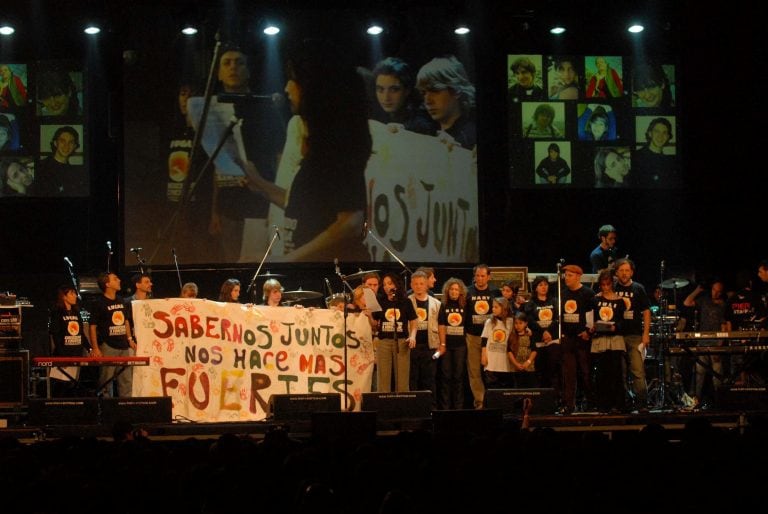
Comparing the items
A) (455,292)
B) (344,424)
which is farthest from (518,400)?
(344,424)

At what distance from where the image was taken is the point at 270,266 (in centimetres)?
1867

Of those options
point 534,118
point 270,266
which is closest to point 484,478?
point 270,266

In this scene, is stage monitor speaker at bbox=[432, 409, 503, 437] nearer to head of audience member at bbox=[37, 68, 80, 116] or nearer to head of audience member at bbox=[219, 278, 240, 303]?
head of audience member at bbox=[219, 278, 240, 303]

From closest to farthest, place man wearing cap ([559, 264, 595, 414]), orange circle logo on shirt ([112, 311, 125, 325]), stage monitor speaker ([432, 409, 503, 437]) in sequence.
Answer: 1. stage monitor speaker ([432, 409, 503, 437])
2. man wearing cap ([559, 264, 595, 414])
3. orange circle logo on shirt ([112, 311, 125, 325])

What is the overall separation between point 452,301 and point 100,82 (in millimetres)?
8544

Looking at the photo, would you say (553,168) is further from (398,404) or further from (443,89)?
(398,404)

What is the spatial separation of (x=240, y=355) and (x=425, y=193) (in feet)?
21.3

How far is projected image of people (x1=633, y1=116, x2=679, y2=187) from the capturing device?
1981 centimetres

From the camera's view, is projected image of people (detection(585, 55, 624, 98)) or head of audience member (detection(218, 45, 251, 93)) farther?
projected image of people (detection(585, 55, 624, 98))

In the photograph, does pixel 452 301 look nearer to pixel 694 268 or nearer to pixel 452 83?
pixel 452 83

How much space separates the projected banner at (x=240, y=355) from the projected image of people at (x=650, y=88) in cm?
837

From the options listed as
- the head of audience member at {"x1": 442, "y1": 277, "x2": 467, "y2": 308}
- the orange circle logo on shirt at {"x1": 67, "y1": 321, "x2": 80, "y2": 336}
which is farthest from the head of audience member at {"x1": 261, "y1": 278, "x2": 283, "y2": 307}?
the orange circle logo on shirt at {"x1": 67, "y1": 321, "x2": 80, "y2": 336}

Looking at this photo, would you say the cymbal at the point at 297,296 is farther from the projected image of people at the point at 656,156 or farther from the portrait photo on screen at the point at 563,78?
the projected image of people at the point at 656,156

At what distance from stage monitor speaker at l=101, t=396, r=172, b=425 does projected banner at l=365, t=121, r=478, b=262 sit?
7.23 metres
